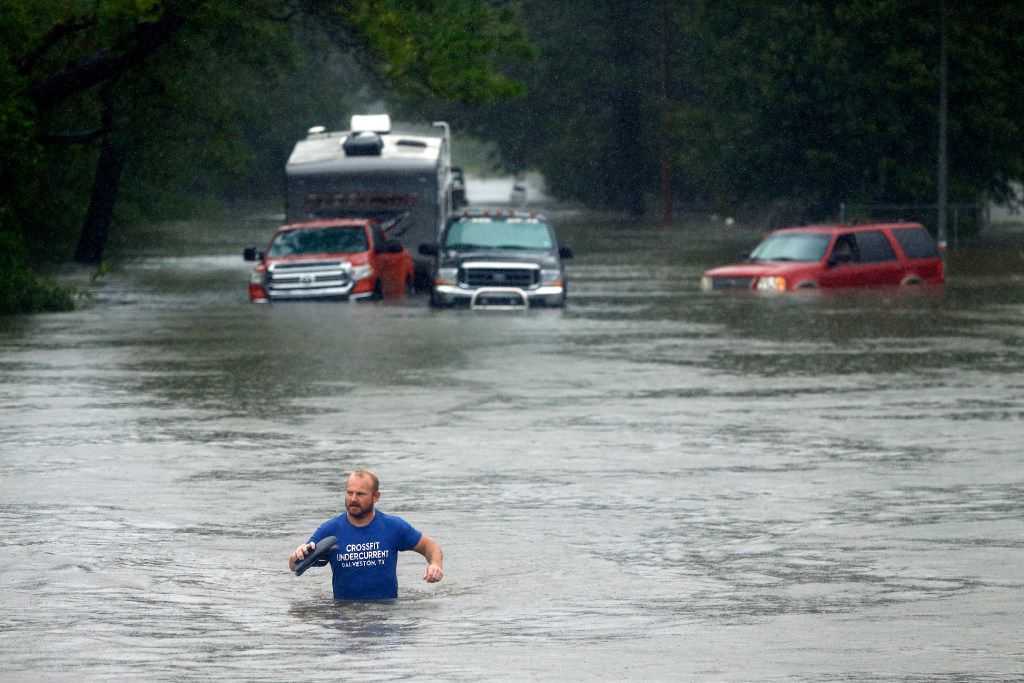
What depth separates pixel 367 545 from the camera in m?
9.98

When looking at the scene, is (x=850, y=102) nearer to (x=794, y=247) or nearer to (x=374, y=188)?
(x=794, y=247)

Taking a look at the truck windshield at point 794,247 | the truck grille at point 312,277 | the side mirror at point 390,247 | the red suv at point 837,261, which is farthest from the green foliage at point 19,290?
the truck windshield at point 794,247

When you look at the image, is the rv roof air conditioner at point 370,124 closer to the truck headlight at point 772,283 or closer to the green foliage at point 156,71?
the green foliage at point 156,71

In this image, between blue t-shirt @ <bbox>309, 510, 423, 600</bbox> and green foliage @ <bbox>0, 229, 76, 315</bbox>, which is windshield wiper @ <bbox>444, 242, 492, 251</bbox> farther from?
blue t-shirt @ <bbox>309, 510, 423, 600</bbox>

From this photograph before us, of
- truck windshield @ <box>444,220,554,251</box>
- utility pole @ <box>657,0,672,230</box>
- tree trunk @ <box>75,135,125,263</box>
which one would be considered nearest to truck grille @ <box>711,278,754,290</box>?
truck windshield @ <box>444,220,554,251</box>

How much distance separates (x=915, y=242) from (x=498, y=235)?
8616 millimetres

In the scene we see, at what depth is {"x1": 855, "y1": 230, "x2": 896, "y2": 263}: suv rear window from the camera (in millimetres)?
37188

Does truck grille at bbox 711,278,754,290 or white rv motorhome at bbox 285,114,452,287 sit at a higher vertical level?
white rv motorhome at bbox 285,114,452,287

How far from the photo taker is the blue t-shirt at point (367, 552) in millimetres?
9945

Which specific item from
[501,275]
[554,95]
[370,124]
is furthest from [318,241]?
[554,95]

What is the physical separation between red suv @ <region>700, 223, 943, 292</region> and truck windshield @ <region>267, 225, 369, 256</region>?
621 centimetres

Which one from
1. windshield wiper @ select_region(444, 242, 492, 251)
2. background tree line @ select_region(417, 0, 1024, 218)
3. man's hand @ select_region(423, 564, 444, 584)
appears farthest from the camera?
background tree line @ select_region(417, 0, 1024, 218)

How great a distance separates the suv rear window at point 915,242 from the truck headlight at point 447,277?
364 inches

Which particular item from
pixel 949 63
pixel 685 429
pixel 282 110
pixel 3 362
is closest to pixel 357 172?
pixel 3 362
